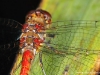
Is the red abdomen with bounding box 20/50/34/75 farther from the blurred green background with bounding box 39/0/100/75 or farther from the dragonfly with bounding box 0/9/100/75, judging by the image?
the blurred green background with bounding box 39/0/100/75

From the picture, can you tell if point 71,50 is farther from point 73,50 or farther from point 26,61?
point 26,61

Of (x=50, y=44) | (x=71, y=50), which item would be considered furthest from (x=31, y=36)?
(x=71, y=50)

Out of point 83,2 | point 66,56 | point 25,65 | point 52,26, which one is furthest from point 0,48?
point 83,2

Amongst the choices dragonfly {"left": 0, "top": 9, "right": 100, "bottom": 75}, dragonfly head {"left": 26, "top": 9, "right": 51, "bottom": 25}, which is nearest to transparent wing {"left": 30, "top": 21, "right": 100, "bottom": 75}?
dragonfly {"left": 0, "top": 9, "right": 100, "bottom": 75}

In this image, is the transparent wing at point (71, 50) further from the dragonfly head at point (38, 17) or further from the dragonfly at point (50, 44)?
the dragonfly head at point (38, 17)

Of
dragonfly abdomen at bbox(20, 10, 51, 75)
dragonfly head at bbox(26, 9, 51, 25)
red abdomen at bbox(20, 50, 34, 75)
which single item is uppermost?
dragonfly head at bbox(26, 9, 51, 25)

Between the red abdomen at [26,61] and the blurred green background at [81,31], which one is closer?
the blurred green background at [81,31]

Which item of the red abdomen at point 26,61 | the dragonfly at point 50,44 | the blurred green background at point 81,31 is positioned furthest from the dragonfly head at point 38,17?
the red abdomen at point 26,61
